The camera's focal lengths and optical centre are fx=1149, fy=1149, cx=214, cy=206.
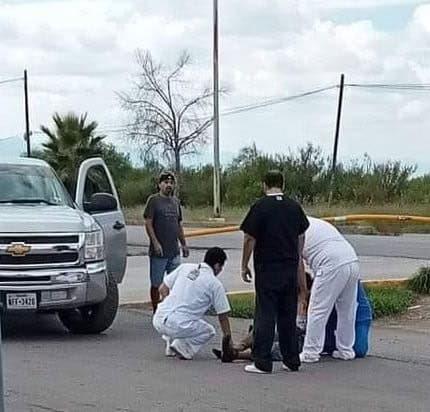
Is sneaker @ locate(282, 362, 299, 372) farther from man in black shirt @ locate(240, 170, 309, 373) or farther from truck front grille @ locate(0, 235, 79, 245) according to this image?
truck front grille @ locate(0, 235, 79, 245)

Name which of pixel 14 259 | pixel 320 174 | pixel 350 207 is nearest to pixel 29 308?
pixel 14 259

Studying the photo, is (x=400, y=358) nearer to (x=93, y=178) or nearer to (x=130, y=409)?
(x=130, y=409)

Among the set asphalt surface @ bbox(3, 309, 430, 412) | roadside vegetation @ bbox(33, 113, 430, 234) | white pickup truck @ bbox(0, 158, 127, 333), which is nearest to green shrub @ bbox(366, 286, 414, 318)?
asphalt surface @ bbox(3, 309, 430, 412)

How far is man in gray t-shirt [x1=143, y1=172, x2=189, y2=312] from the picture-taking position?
13891mm

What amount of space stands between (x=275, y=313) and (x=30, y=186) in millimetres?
4468

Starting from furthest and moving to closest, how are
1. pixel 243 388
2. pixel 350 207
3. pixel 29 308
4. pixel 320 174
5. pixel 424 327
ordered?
pixel 320 174 < pixel 350 207 < pixel 424 327 < pixel 29 308 < pixel 243 388

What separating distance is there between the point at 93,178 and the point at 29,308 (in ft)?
10.1

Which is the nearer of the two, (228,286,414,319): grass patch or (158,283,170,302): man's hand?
(158,283,170,302): man's hand

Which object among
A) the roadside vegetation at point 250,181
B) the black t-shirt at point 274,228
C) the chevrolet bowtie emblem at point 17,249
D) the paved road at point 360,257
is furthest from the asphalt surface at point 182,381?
the roadside vegetation at point 250,181

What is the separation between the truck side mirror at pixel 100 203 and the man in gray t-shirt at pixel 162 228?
50cm

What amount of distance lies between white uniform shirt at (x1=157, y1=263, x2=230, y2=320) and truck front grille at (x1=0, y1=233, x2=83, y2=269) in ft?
5.58

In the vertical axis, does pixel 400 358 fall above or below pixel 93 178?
below

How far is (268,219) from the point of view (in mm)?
10125

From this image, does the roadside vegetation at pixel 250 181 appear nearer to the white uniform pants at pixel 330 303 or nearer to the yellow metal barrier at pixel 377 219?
the yellow metal barrier at pixel 377 219
